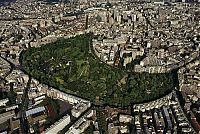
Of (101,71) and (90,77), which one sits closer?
(90,77)

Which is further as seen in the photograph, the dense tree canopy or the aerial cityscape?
the dense tree canopy

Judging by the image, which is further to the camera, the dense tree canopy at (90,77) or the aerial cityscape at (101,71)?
the dense tree canopy at (90,77)

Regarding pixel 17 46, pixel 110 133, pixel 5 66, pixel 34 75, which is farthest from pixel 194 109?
pixel 17 46

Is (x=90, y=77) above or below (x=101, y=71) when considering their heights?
below
